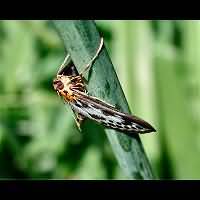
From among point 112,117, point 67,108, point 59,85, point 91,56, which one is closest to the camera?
point 91,56

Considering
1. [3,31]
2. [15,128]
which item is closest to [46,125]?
[15,128]

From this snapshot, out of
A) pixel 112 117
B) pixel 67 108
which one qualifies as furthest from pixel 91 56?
pixel 67 108

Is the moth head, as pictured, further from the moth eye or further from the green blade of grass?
the green blade of grass

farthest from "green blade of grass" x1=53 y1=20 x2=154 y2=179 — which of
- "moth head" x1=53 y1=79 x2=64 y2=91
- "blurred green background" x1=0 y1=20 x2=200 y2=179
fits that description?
"blurred green background" x1=0 y1=20 x2=200 y2=179

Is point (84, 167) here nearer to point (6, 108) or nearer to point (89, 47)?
point (6, 108)

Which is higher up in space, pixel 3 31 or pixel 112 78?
pixel 3 31

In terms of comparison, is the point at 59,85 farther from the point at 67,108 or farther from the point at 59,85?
the point at 67,108

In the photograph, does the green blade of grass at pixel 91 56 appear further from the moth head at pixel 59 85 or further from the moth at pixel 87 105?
the moth head at pixel 59 85
